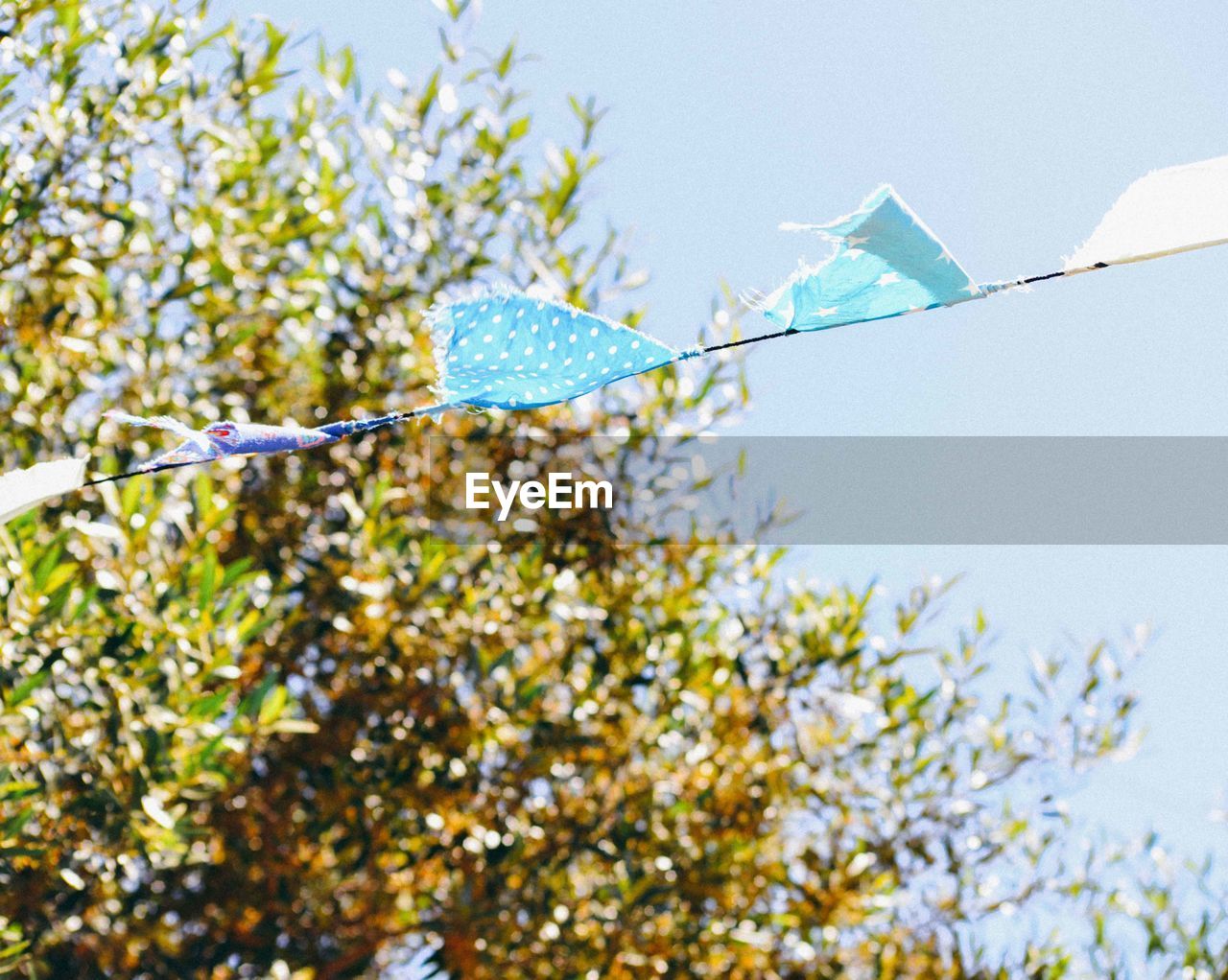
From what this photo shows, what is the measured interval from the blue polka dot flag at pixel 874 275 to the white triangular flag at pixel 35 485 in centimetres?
106

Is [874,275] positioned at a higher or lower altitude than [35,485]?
higher

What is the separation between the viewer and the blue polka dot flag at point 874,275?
5.42ft

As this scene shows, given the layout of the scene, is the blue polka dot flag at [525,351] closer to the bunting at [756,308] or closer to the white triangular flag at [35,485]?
the bunting at [756,308]

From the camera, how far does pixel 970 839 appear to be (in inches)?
188

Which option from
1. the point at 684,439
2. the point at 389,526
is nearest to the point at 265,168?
the point at 389,526

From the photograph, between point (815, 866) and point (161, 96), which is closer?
point (161, 96)

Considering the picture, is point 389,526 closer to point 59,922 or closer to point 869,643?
point 59,922

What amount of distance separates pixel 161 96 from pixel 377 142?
0.79m

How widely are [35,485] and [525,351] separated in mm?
756

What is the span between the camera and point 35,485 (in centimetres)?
181

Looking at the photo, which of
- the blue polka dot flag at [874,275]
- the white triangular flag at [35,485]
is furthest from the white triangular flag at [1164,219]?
the white triangular flag at [35,485]

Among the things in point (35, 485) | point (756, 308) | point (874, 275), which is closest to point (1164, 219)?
point (874, 275)

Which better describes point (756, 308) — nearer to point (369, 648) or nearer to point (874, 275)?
point (874, 275)

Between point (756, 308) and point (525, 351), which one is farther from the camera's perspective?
point (525, 351)
